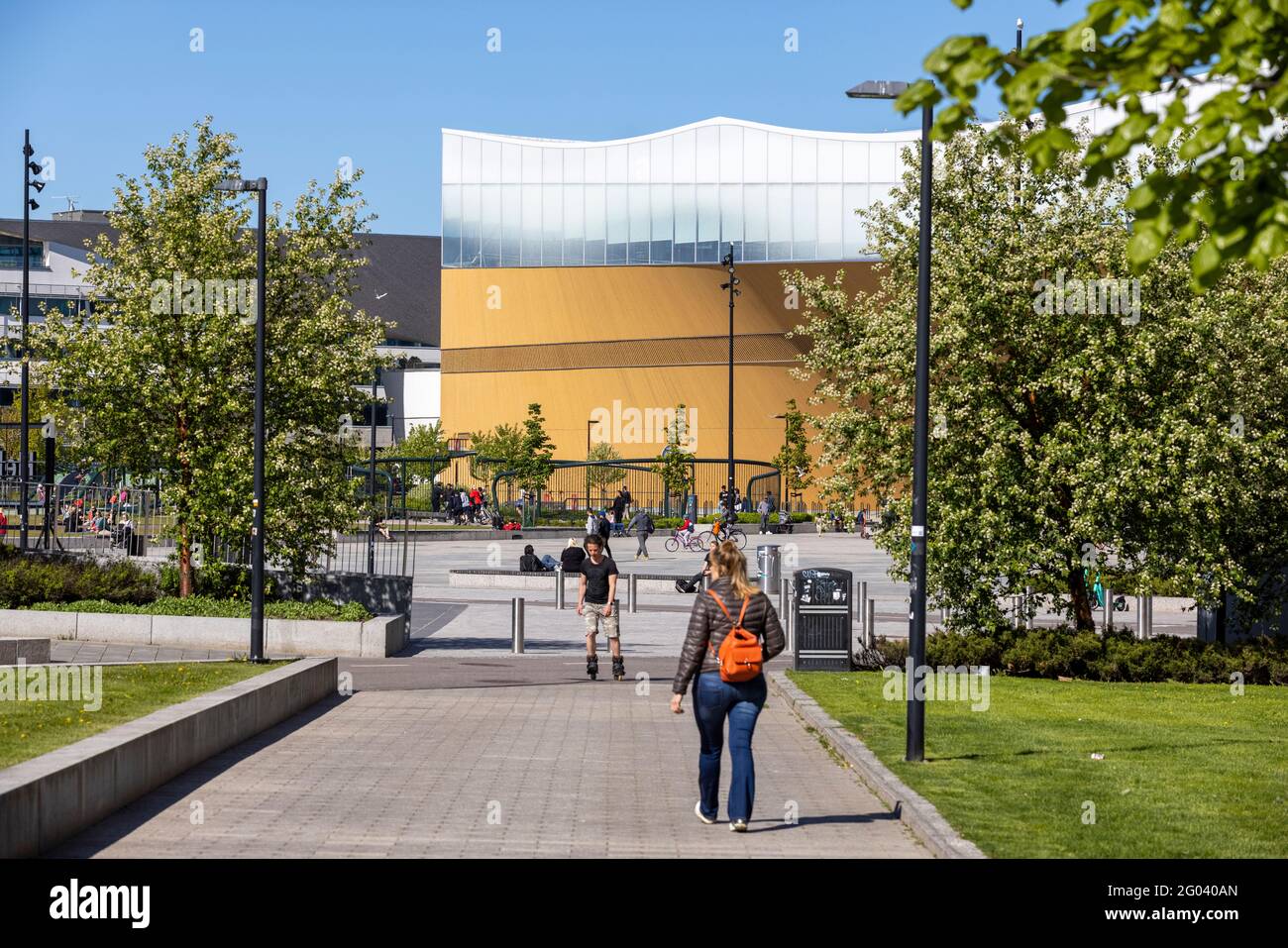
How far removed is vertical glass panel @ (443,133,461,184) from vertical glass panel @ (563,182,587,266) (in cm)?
597

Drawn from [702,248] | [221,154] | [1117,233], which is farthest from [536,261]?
[1117,233]

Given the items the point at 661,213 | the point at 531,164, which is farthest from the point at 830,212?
the point at 531,164

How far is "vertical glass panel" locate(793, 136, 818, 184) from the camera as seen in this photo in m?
83.1

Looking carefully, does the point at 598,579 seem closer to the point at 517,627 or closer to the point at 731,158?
the point at 517,627

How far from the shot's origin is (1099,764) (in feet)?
42.0

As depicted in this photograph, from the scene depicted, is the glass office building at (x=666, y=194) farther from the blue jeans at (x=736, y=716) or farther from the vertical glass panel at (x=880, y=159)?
the blue jeans at (x=736, y=716)

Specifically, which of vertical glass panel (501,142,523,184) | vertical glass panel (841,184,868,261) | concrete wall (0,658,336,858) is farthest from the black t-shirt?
vertical glass panel (501,142,523,184)

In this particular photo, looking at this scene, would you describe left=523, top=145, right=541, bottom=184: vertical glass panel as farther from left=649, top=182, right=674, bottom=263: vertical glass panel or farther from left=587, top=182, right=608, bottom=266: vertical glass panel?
left=649, top=182, right=674, bottom=263: vertical glass panel

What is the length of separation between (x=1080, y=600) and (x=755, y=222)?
63644mm

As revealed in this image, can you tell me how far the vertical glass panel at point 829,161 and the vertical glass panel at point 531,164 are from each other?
595 inches

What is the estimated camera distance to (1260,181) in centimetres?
574

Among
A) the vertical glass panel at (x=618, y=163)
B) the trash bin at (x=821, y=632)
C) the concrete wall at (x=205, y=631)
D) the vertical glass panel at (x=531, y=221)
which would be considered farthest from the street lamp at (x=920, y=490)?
the vertical glass panel at (x=531, y=221)

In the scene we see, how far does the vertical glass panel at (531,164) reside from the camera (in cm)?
8669
